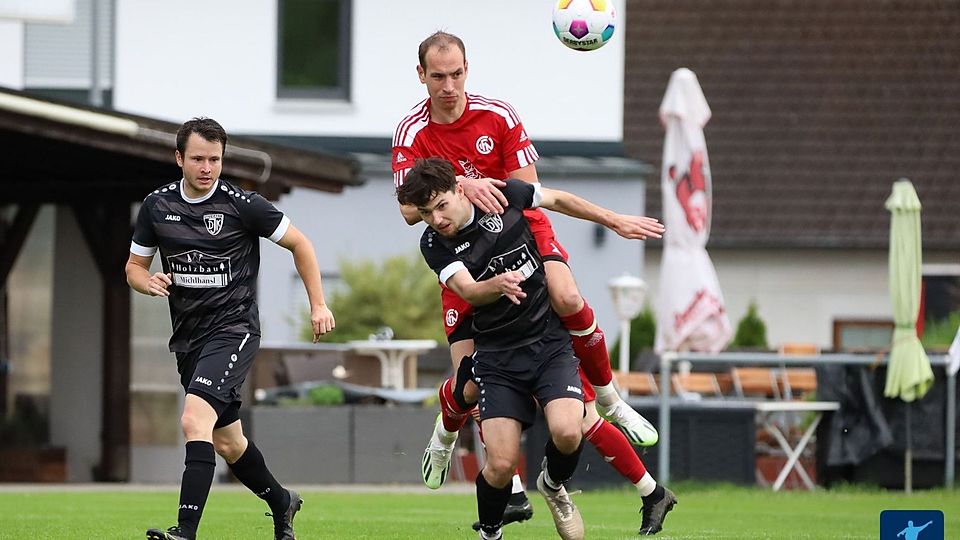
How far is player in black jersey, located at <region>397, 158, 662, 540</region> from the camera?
8289mm

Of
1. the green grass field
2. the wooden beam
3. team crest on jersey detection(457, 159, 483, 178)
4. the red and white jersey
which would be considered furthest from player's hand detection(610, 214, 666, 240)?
the wooden beam

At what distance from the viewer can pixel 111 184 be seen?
19.4m

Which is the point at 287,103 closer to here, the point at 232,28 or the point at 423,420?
the point at 232,28

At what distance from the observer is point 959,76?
2767 centimetres

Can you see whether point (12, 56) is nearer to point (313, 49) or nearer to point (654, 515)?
point (313, 49)

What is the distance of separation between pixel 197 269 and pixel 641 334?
1552cm

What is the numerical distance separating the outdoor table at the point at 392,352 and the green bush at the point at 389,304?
2322 millimetres

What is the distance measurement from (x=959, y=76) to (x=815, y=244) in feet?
11.8

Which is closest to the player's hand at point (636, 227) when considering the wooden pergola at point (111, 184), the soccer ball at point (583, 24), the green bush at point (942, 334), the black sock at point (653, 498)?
the black sock at point (653, 498)

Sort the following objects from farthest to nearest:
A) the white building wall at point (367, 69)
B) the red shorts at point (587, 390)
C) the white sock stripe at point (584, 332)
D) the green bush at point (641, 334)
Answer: the white building wall at point (367, 69)
the green bush at point (641, 334)
the red shorts at point (587, 390)
the white sock stripe at point (584, 332)

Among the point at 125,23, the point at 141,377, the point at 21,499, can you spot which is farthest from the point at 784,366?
the point at 125,23

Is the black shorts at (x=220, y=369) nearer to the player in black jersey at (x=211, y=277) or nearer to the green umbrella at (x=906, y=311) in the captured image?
the player in black jersey at (x=211, y=277)

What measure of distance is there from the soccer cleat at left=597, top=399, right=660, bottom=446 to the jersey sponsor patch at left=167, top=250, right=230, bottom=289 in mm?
2339

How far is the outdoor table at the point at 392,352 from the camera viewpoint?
61.1ft
